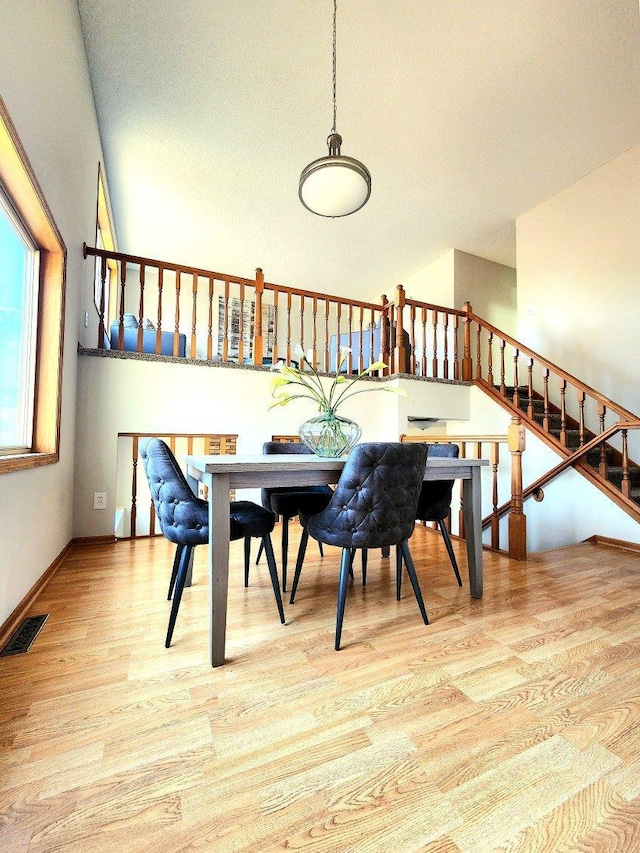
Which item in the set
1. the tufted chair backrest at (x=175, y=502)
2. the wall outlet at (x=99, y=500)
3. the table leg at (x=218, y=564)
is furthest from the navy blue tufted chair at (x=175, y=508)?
the wall outlet at (x=99, y=500)

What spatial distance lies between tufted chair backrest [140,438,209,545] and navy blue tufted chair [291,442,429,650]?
51 cm

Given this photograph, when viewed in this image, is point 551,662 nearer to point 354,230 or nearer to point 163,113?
point 163,113

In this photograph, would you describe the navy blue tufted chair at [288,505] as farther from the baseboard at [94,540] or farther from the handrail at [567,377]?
the handrail at [567,377]

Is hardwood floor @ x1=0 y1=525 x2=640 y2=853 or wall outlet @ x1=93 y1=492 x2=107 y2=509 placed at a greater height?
wall outlet @ x1=93 y1=492 x2=107 y2=509

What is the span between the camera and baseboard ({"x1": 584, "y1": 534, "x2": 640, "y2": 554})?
296 cm

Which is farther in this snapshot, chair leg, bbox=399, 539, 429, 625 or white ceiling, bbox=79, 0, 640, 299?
white ceiling, bbox=79, 0, 640, 299

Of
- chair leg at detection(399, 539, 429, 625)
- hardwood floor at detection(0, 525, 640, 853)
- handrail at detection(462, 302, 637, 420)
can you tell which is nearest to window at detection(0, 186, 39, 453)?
hardwood floor at detection(0, 525, 640, 853)

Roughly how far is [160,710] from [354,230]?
5.46 meters

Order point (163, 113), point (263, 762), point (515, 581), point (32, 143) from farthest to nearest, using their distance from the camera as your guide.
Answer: point (163, 113)
point (515, 581)
point (32, 143)
point (263, 762)

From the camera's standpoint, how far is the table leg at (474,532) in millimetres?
1974

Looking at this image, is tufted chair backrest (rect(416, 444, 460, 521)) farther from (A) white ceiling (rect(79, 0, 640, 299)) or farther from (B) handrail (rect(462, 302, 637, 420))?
(A) white ceiling (rect(79, 0, 640, 299))

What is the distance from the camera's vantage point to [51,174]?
6.29 ft

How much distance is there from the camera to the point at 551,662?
141cm

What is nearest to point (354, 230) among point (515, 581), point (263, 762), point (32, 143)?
point (32, 143)
